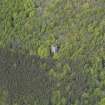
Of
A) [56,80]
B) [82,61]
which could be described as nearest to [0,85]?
[56,80]

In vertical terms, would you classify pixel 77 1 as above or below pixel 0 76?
above

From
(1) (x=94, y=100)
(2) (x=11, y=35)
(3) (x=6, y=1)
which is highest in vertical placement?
(3) (x=6, y=1)

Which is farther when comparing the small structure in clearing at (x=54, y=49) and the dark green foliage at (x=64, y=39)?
the small structure in clearing at (x=54, y=49)

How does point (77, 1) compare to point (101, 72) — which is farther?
point (77, 1)

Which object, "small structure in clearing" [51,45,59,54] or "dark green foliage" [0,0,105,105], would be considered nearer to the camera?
"dark green foliage" [0,0,105,105]

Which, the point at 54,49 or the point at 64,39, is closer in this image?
the point at 54,49

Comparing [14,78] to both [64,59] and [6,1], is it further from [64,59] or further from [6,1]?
[6,1]

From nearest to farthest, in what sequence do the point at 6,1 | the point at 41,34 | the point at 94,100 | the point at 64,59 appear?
1. the point at 94,100
2. the point at 64,59
3. the point at 41,34
4. the point at 6,1

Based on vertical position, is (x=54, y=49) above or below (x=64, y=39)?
below

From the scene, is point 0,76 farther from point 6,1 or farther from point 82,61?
point 6,1

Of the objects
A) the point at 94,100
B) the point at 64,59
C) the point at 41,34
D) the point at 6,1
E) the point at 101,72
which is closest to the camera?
the point at 94,100
